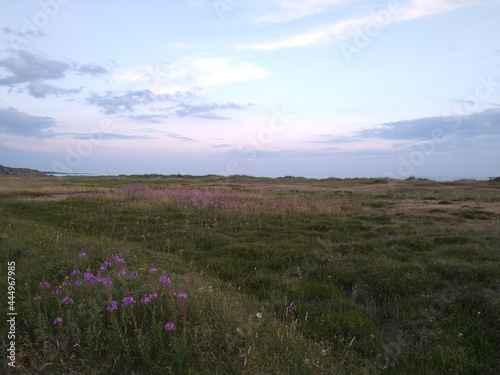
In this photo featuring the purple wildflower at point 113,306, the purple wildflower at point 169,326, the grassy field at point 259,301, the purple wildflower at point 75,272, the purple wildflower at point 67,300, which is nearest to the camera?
the grassy field at point 259,301

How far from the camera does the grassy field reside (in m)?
3.60

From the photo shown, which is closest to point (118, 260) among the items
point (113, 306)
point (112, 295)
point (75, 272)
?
point (75, 272)

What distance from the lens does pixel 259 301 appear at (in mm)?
6043

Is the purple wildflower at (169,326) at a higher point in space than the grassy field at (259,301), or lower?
higher

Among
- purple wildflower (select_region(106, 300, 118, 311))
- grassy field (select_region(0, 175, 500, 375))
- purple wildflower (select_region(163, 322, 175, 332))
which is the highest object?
purple wildflower (select_region(106, 300, 118, 311))

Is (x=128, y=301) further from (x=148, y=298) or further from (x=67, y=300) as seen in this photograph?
(x=67, y=300)

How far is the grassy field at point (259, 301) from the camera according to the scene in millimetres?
3598

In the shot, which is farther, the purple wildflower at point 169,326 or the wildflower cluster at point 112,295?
the wildflower cluster at point 112,295

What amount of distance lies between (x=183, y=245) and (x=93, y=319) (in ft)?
19.6

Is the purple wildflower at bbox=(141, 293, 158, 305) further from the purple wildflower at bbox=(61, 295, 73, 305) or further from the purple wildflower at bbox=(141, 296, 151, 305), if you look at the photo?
the purple wildflower at bbox=(61, 295, 73, 305)

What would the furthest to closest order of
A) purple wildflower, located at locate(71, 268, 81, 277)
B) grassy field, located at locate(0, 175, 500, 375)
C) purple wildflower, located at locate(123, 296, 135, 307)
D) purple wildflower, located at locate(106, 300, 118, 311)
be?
purple wildflower, located at locate(71, 268, 81, 277)
purple wildflower, located at locate(123, 296, 135, 307)
purple wildflower, located at locate(106, 300, 118, 311)
grassy field, located at locate(0, 175, 500, 375)

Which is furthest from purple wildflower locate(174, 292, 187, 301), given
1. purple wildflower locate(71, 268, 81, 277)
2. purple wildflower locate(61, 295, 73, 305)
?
purple wildflower locate(71, 268, 81, 277)

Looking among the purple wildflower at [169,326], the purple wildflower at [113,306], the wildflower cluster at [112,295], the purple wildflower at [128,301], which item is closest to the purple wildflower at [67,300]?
the wildflower cluster at [112,295]

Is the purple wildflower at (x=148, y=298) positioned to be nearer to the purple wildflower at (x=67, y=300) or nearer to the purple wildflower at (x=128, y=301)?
the purple wildflower at (x=128, y=301)
